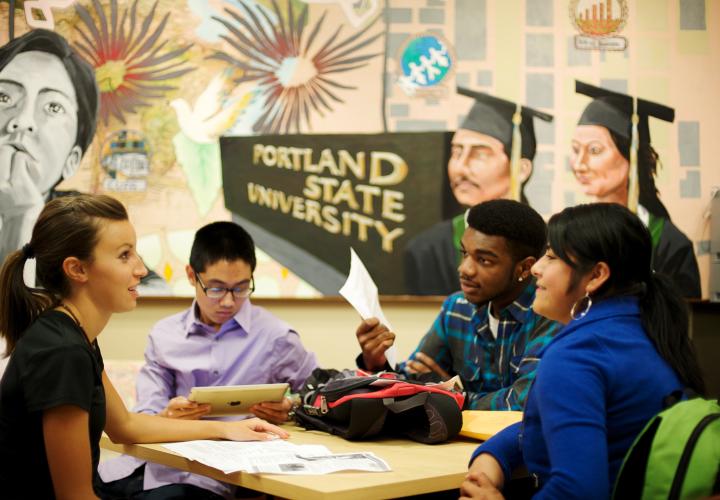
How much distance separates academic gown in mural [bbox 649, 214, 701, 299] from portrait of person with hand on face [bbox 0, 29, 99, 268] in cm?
271

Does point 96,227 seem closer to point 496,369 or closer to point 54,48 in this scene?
point 496,369

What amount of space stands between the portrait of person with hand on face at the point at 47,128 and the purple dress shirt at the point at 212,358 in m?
1.59

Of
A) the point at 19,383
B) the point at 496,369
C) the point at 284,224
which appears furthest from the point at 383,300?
the point at 19,383

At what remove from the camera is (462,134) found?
12.7ft

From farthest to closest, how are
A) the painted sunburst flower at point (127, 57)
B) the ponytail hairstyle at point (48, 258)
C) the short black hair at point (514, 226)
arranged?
the painted sunburst flower at point (127, 57) < the short black hair at point (514, 226) < the ponytail hairstyle at point (48, 258)

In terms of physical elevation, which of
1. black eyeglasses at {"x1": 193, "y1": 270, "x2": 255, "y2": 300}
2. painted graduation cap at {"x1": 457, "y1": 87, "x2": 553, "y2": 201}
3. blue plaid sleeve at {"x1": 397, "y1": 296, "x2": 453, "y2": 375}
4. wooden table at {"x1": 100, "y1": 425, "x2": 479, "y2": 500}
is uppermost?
painted graduation cap at {"x1": 457, "y1": 87, "x2": 553, "y2": 201}

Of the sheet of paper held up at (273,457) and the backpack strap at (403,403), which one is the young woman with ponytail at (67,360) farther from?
the backpack strap at (403,403)

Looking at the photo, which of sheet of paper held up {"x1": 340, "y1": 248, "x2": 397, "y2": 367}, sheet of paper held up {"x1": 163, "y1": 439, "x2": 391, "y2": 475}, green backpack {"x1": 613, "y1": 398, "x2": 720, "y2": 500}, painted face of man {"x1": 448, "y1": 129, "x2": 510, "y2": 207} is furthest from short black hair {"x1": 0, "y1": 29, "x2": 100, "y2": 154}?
green backpack {"x1": 613, "y1": 398, "x2": 720, "y2": 500}

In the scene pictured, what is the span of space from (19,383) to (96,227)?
1.31 ft

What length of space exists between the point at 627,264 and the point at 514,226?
3.12 ft

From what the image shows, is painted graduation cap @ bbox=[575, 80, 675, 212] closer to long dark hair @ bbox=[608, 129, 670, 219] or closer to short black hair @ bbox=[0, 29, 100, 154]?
long dark hair @ bbox=[608, 129, 670, 219]

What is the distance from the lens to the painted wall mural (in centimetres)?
385

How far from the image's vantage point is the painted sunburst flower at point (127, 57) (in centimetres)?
403

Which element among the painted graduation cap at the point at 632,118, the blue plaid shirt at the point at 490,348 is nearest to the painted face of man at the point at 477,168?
the painted graduation cap at the point at 632,118
